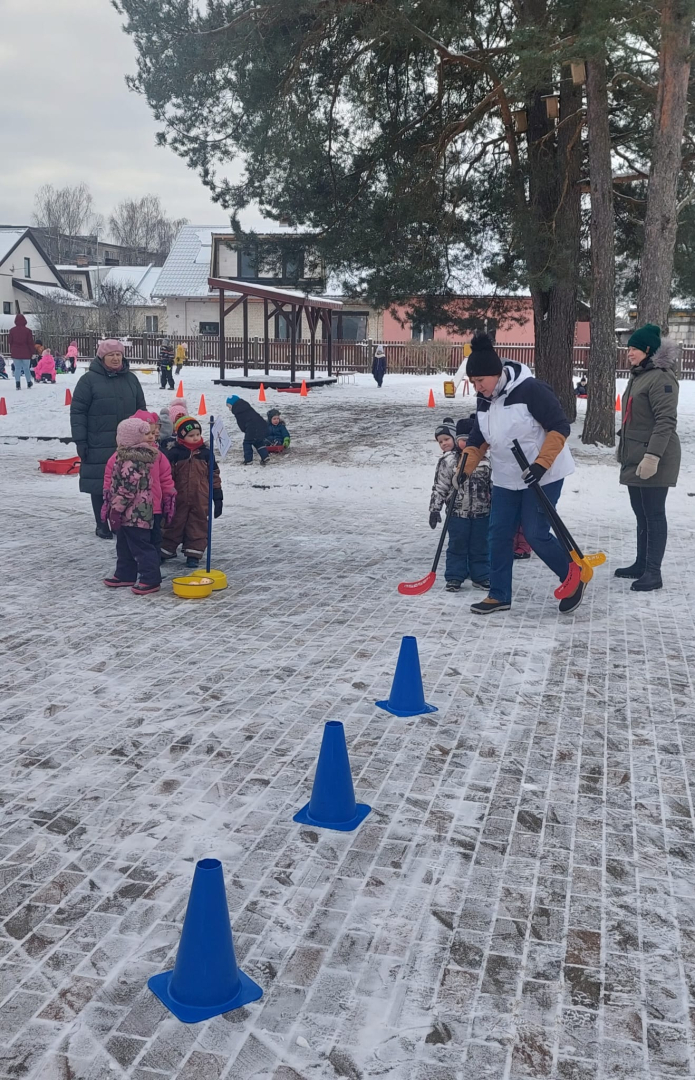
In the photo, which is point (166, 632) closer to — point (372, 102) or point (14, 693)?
point (14, 693)

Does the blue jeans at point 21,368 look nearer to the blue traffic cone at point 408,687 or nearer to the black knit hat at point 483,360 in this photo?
the black knit hat at point 483,360

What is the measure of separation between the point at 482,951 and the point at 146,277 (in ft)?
215

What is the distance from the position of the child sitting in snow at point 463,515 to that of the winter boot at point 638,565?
1.21m

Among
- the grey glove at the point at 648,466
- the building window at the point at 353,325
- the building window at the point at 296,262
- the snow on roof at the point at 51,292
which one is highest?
the snow on roof at the point at 51,292

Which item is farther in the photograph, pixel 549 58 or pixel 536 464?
pixel 549 58

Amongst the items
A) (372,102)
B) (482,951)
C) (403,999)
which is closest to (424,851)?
(482,951)

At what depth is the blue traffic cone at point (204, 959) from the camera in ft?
8.96

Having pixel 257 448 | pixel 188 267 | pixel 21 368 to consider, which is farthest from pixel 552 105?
pixel 188 267

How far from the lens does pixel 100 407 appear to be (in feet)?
28.3

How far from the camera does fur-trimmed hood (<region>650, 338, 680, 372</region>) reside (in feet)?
23.9

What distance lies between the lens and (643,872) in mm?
3516

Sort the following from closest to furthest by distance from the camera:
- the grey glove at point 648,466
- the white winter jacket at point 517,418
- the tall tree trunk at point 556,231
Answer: the white winter jacket at point 517,418
the grey glove at point 648,466
the tall tree trunk at point 556,231

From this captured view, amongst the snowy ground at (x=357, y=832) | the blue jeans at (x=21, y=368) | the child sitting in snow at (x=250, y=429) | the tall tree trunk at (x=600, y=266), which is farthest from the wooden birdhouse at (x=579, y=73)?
the blue jeans at (x=21, y=368)

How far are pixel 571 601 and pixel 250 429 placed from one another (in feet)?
29.1
